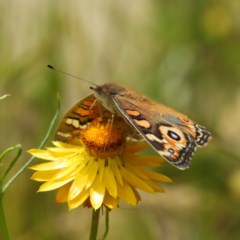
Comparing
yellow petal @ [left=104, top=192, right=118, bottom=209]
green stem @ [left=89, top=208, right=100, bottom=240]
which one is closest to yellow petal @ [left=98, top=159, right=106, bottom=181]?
yellow petal @ [left=104, top=192, right=118, bottom=209]

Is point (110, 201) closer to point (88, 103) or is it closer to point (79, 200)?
point (79, 200)

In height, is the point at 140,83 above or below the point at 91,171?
below

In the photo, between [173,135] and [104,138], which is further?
[104,138]

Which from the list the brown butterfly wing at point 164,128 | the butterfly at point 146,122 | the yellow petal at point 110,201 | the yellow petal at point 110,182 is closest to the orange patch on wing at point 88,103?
the butterfly at point 146,122

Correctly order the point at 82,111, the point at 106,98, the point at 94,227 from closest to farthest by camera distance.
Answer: the point at 94,227, the point at 106,98, the point at 82,111

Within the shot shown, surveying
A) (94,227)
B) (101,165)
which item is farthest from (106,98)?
(94,227)

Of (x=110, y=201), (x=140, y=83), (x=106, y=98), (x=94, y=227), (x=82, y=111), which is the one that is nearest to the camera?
(x=94, y=227)

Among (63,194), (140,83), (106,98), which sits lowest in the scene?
(140,83)
